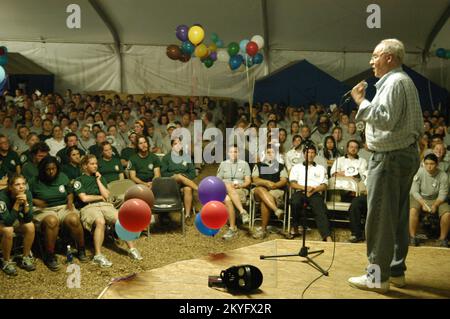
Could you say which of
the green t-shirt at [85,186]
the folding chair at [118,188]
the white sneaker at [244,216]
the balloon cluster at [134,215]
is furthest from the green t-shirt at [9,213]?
the white sneaker at [244,216]

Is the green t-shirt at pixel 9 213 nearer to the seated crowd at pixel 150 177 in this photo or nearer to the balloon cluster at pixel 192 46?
the seated crowd at pixel 150 177

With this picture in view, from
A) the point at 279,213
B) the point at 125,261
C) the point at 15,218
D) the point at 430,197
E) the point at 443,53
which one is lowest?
the point at 125,261

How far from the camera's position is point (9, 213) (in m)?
3.91

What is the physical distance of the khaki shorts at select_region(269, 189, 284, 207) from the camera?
17.6 ft

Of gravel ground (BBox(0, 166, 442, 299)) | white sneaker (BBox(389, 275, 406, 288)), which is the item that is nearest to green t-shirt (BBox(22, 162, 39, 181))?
gravel ground (BBox(0, 166, 442, 299))

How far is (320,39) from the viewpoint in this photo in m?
11.5

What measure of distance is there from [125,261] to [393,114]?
9.69 feet

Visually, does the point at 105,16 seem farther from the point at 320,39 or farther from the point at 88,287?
the point at 88,287

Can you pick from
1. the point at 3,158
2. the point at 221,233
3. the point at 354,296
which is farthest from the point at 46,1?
the point at 354,296

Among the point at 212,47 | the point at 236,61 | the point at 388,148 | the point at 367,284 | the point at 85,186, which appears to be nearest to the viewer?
the point at 388,148

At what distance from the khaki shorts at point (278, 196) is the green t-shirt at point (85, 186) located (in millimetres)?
2077

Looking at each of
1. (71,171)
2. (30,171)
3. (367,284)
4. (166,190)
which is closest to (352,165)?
(166,190)

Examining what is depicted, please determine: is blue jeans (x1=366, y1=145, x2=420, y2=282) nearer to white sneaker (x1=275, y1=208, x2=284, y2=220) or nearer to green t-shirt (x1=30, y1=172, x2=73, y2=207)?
white sneaker (x1=275, y1=208, x2=284, y2=220)

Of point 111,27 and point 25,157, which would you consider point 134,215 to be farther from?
point 111,27
